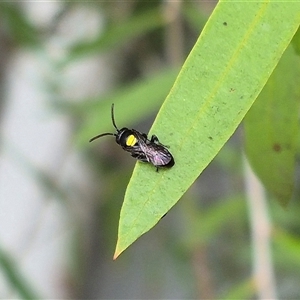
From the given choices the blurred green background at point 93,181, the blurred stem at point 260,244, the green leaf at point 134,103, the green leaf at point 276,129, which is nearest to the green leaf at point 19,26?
the blurred green background at point 93,181

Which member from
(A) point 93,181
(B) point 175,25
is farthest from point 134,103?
(A) point 93,181

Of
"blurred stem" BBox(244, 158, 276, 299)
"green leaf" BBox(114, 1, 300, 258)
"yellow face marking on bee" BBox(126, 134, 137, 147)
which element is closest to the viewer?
"green leaf" BBox(114, 1, 300, 258)

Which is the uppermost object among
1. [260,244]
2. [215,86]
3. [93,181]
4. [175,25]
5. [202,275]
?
[215,86]

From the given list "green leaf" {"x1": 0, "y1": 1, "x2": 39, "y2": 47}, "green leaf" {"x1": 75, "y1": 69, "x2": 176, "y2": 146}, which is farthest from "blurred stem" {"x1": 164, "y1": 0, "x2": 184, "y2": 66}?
"green leaf" {"x1": 0, "y1": 1, "x2": 39, "y2": 47}

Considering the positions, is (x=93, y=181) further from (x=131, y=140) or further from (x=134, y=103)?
(x=131, y=140)

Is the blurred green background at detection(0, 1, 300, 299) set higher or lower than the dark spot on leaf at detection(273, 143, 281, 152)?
lower

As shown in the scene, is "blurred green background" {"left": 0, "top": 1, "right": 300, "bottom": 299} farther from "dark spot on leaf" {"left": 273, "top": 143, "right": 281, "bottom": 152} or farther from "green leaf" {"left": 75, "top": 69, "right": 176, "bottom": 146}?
"dark spot on leaf" {"left": 273, "top": 143, "right": 281, "bottom": 152}
